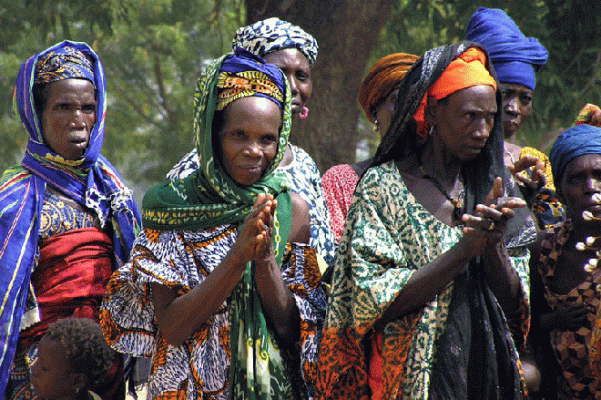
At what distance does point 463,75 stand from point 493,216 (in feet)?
2.21

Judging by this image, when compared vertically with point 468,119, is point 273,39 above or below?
above

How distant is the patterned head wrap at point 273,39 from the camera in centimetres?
414

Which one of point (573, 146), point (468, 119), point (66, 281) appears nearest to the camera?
point (468, 119)

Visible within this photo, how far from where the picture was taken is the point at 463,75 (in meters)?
3.12

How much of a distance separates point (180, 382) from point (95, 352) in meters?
0.89

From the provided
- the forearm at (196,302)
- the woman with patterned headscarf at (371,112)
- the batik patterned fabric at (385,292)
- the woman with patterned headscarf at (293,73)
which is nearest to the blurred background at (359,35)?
the woman with patterned headscarf at (371,112)

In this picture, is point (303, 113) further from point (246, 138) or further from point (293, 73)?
point (246, 138)

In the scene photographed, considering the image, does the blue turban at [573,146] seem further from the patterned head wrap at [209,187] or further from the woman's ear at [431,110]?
the patterned head wrap at [209,187]

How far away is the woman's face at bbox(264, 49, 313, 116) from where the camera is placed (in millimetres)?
4098

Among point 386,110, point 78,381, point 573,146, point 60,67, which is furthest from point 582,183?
point 60,67

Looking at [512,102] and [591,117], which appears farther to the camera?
[512,102]

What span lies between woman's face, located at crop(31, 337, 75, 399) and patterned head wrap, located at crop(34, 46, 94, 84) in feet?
4.49

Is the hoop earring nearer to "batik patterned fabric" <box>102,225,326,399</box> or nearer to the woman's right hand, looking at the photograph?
"batik patterned fabric" <box>102,225,326,399</box>

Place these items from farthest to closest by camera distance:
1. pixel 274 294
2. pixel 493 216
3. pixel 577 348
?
pixel 577 348 → pixel 274 294 → pixel 493 216
